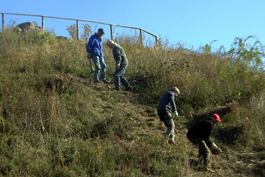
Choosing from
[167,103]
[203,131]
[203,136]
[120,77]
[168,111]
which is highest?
[120,77]

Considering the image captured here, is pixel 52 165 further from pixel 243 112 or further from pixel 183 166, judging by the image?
pixel 243 112

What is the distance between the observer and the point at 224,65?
12.6m

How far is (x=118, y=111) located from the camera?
8984 millimetres

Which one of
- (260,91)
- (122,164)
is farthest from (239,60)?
(122,164)

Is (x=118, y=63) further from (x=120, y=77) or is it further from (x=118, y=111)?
(x=118, y=111)

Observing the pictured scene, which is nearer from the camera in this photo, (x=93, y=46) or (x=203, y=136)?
(x=203, y=136)

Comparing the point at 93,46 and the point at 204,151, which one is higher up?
the point at 93,46

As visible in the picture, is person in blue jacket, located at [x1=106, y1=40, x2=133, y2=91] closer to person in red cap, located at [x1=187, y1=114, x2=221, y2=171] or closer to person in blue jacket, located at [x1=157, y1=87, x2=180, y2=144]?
person in blue jacket, located at [x1=157, y1=87, x2=180, y2=144]

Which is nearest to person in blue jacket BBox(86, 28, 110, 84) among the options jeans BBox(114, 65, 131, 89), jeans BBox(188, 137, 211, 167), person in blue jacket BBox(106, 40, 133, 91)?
person in blue jacket BBox(106, 40, 133, 91)

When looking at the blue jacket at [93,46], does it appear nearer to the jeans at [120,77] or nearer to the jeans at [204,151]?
the jeans at [120,77]

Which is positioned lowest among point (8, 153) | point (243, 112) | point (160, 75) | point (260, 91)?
point (8, 153)

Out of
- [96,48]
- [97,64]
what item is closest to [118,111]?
[97,64]

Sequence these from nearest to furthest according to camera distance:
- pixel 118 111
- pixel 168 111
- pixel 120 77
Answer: pixel 168 111, pixel 118 111, pixel 120 77

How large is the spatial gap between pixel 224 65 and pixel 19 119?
28.7ft
